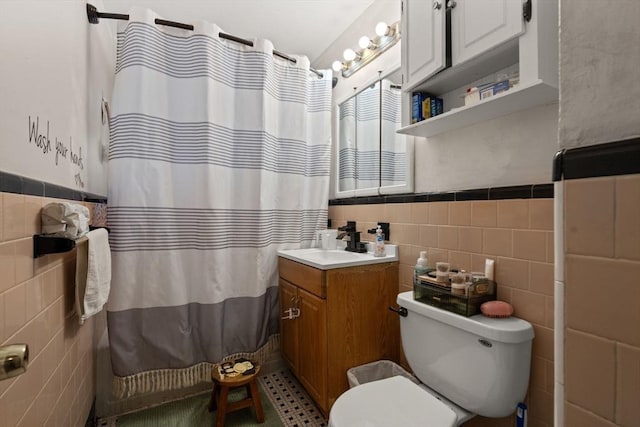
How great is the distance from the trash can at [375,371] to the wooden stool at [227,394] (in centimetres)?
50

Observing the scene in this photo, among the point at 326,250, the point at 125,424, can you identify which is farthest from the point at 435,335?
the point at 125,424

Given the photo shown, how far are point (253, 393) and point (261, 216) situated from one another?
0.96m

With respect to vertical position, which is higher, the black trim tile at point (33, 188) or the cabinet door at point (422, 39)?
the cabinet door at point (422, 39)

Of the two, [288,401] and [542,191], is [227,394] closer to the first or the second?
[288,401]

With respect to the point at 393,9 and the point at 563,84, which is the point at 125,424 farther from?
the point at 393,9

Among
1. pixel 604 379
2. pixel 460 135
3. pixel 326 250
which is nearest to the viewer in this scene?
pixel 604 379

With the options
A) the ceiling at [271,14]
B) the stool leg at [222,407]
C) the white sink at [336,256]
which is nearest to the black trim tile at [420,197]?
the white sink at [336,256]

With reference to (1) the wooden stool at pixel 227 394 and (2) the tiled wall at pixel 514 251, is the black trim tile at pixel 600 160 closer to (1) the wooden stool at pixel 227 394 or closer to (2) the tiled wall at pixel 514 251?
(2) the tiled wall at pixel 514 251

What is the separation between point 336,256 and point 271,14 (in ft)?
5.11

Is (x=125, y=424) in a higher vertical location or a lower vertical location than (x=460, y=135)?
lower

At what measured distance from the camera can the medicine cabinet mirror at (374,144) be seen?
1.65 m

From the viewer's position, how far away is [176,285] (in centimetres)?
159

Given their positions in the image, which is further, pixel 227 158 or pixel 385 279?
pixel 227 158

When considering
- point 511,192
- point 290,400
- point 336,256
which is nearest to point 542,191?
point 511,192
